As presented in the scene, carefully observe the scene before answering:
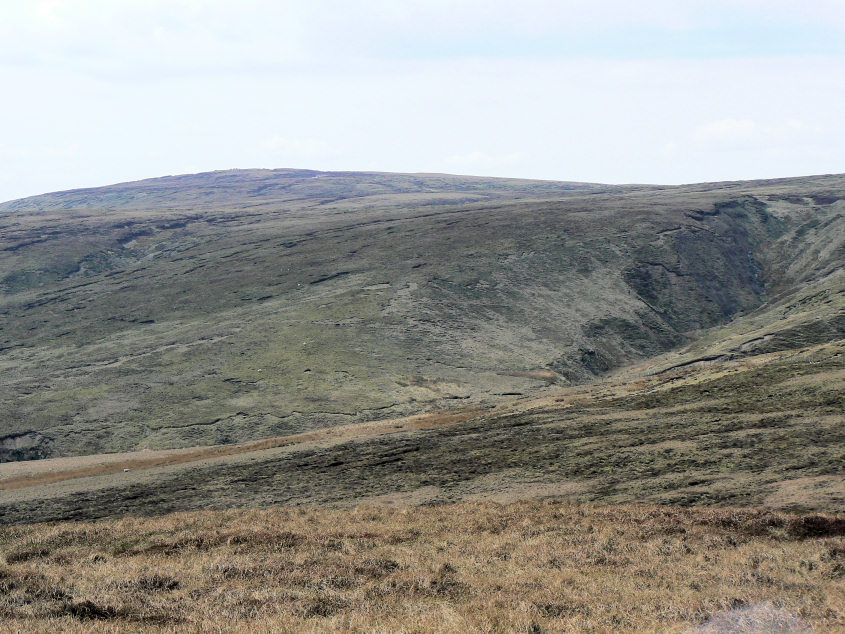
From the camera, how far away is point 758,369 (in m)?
30.7

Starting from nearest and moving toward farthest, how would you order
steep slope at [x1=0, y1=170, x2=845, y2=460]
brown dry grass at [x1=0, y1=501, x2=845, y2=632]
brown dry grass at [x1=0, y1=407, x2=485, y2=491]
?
brown dry grass at [x1=0, y1=501, x2=845, y2=632]
brown dry grass at [x1=0, y1=407, x2=485, y2=491]
steep slope at [x1=0, y1=170, x2=845, y2=460]

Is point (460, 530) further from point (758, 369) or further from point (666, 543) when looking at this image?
point (758, 369)

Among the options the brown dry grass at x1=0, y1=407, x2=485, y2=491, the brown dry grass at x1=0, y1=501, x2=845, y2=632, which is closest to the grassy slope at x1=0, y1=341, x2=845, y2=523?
the brown dry grass at x1=0, y1=407, x2=485, y2=491

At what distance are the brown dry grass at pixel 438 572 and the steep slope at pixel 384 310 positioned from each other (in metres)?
25.6

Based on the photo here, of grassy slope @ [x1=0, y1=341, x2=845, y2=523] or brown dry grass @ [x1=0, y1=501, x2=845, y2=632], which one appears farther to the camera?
grassy slope @ [x1=0, y1=341, x2=845, y2=523]

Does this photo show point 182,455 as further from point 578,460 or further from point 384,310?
point 384,310

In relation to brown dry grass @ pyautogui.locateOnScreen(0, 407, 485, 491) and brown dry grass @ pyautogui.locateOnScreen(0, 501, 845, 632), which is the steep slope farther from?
brown dry grass @ pyautogui.locateOnScreen(0, 501, 845, 632)

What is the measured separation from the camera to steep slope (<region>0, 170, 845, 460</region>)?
4628cm

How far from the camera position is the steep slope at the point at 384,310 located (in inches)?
1822

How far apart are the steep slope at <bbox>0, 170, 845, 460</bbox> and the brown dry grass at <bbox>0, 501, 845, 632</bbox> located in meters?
25.6

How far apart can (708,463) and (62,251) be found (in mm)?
104423

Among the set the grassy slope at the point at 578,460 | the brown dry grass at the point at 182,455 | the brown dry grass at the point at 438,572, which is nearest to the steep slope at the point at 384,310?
the brown dry grass at the point at 182,455

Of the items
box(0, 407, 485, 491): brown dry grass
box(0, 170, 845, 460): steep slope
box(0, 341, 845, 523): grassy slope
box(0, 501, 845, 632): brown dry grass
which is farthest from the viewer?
box(0, 170, 845, 460): steep slope

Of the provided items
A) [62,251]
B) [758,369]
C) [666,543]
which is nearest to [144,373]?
[758,369]
